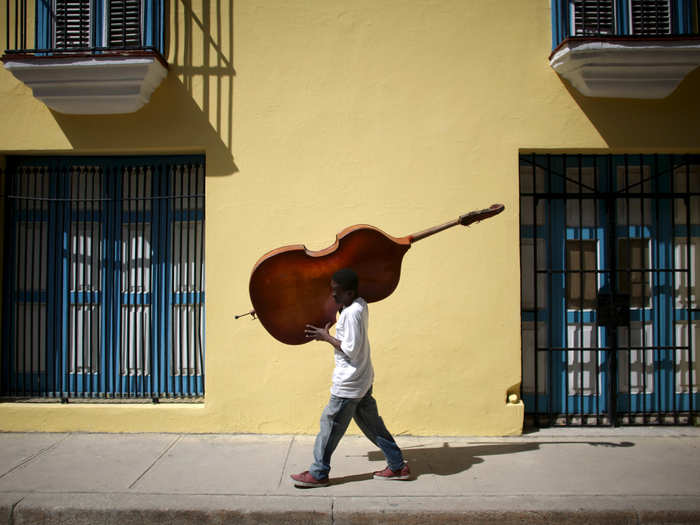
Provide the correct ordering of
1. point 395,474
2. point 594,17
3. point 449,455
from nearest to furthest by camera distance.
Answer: point 395,474 → point 449,455 → point 594,17

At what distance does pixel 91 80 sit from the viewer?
15.6 ft

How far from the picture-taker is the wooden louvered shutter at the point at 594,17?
5066mm

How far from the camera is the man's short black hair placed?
3.54 meters

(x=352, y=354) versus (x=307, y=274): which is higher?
(x=307, y=274)

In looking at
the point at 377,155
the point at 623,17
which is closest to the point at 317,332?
the point at 377,155

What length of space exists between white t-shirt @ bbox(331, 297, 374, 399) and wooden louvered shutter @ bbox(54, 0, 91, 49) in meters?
3.81

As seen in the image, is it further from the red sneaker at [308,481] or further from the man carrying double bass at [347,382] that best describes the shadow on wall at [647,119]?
the red sneaker at [308,481]

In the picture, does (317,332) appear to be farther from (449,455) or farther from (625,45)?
(625,45)

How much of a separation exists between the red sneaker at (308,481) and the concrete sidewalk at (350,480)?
53 mm

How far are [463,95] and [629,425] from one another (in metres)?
3.56

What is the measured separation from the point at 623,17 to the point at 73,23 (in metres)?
5.27

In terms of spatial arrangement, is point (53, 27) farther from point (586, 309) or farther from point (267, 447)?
point (586, 309)

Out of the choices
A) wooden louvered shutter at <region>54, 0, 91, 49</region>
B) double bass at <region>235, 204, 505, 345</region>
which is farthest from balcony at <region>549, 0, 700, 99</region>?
wooden louvered shutter at <region>54, 0, 91, 49</region>

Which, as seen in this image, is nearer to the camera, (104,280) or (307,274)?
(307,274)
